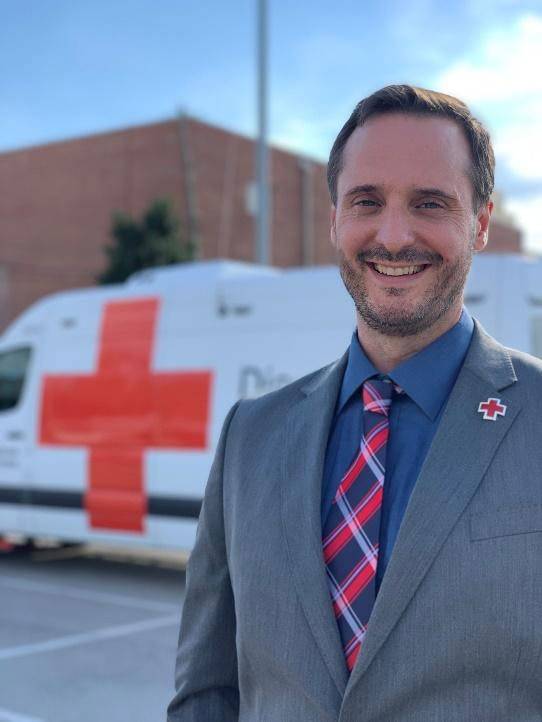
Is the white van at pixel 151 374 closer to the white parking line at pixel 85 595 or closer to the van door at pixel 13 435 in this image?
the van door at pixel 13 435

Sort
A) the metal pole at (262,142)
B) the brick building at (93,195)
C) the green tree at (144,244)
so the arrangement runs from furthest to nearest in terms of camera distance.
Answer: the brick building at (93,195), the green tree at (144,244), the metal pole at (262,142)

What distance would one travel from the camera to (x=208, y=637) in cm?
179

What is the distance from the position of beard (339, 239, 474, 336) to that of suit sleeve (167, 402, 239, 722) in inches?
18.6

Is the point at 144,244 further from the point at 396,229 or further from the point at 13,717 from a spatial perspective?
the point at 396,229

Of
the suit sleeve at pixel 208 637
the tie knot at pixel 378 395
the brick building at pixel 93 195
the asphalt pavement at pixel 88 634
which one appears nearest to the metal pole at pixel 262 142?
the asphalt pavement at pixel 88 634

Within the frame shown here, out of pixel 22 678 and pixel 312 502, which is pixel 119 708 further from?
pixel 312 502

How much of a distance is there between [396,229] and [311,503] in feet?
1.57

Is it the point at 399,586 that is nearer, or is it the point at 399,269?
the point at 399,586

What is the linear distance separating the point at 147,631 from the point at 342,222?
6.08 m

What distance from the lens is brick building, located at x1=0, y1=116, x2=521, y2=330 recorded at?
28969mm

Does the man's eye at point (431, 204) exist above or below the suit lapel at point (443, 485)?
above

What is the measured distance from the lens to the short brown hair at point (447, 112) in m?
1.62

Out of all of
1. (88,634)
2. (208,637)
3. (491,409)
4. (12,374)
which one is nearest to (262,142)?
(12,374)

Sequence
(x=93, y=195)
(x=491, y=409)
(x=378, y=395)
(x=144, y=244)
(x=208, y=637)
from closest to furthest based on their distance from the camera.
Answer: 1. (x=491, y=409)
2. (x=378, y=395)
3. (x=208, y=637)
4. (x=144, y=244)
5. (x=93, y=195)
